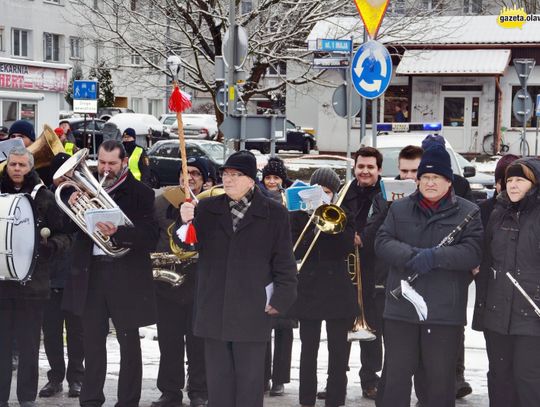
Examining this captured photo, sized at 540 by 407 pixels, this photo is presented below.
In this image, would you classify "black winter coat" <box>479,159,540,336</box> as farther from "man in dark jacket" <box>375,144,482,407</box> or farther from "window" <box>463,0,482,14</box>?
"window" <box>463,0,482,14</box>

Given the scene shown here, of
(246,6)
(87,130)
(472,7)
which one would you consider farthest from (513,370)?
(472,7)

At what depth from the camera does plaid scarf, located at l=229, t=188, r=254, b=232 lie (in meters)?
6.88

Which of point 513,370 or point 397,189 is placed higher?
point 397,189

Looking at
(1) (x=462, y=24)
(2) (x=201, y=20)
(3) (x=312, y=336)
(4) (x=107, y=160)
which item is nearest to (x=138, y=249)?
(4) (x=107, y=160)

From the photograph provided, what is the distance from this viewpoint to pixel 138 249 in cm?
765

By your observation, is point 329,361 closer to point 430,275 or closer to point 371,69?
point 430,275

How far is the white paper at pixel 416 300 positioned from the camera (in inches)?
269

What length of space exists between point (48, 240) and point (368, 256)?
2.28 m

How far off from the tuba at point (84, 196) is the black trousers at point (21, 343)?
797 mm

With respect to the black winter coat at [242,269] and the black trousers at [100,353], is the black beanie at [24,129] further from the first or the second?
the black winter coat at [242,269]

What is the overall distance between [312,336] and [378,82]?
226 inches

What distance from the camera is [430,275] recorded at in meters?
6.89

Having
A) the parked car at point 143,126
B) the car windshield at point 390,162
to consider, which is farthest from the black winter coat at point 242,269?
the parked car at point 143,126

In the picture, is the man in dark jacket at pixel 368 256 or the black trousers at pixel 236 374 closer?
the black trousers at pixel 236 374
